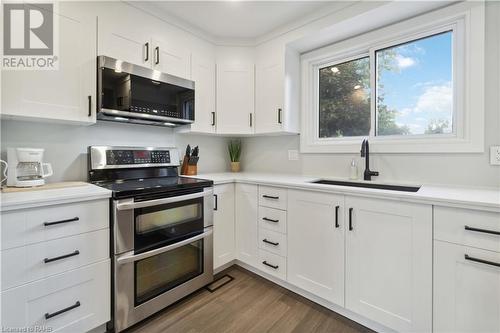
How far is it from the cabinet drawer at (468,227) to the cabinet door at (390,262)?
2.0 inches

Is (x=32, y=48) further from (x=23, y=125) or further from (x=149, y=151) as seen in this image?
(x=149, y=151)

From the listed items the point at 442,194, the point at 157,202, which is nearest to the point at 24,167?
the point at 157,202

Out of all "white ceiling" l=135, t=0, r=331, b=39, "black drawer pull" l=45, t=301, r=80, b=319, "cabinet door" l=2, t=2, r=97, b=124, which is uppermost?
"white ceiling" l=135, t=0, r=331, b=39

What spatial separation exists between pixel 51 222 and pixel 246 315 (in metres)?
1.34

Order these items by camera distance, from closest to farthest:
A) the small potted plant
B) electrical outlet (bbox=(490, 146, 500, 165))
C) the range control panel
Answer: electrical outlet (bbox=(490, 146, 500, 165)) → the range control panel → the small potted plant

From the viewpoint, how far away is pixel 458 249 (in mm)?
1193

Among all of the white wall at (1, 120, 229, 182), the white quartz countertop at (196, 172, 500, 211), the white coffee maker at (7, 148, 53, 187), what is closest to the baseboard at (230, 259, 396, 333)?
the white quartz countertop at (196, 172, 500, 211)

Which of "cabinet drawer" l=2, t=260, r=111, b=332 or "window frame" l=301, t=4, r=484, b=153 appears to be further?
"window frame" l=301, t=4, r=484, b=153

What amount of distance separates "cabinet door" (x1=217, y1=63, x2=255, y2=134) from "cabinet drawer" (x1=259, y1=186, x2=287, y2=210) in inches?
31.8

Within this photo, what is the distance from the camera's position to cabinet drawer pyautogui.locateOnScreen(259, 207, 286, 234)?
1930 mm

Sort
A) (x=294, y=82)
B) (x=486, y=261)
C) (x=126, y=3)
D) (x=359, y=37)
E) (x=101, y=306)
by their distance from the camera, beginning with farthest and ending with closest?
(x=294, y=82)
(x=359, y=37)
(x=126, y=3)
(x=101, y=306)
(x=486, y=261)

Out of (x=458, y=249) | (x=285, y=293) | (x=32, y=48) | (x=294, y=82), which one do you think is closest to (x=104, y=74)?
(x=32, y=48)

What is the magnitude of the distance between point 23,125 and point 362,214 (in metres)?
2.34

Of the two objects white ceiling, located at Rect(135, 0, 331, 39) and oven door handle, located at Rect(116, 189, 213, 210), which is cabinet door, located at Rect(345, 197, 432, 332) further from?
white ceiling, located at Rect(135, 0, 331, 39)
